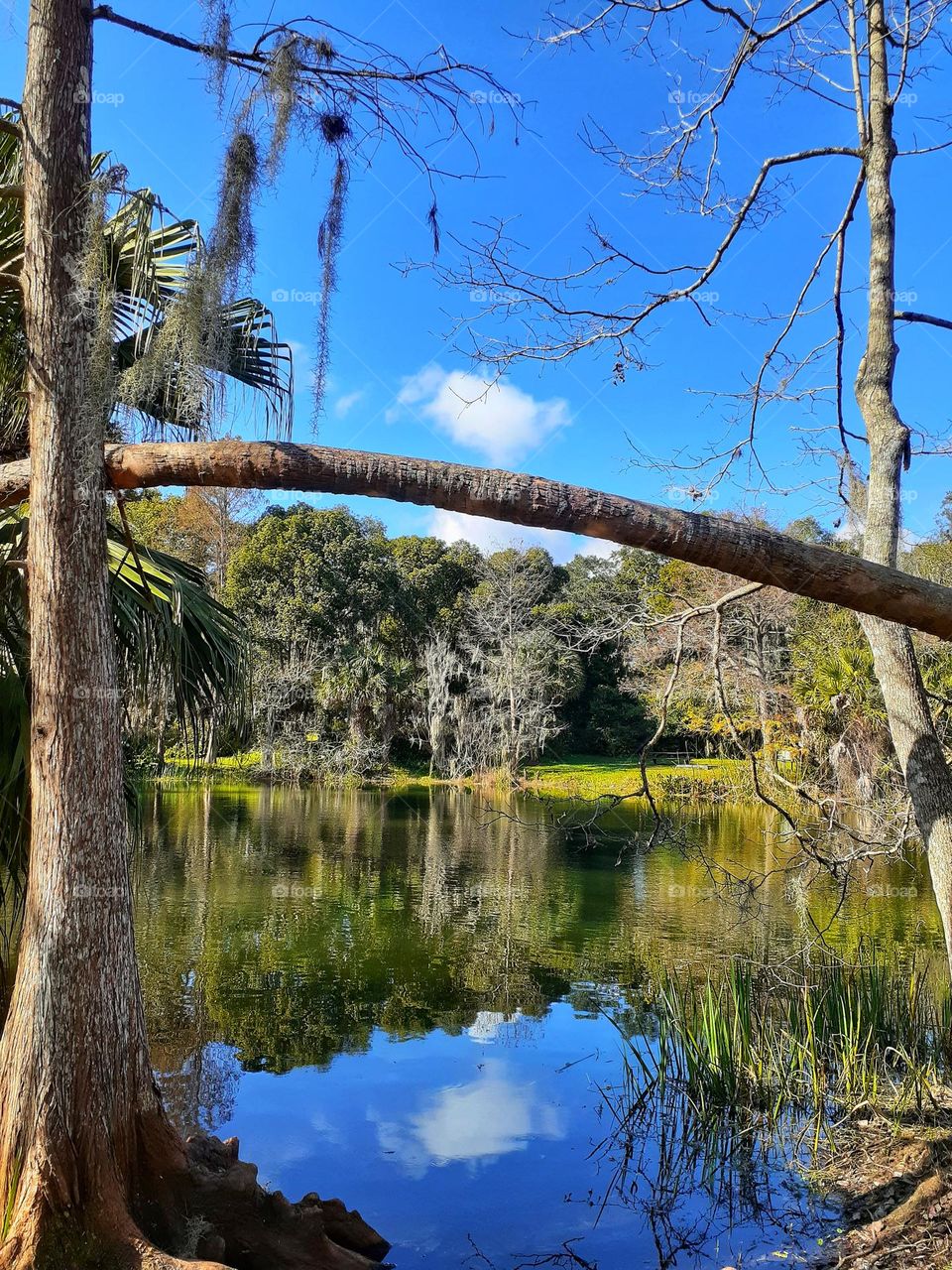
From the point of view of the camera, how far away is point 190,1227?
273 centimetres

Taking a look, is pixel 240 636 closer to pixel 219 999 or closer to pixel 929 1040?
pixel 219 999

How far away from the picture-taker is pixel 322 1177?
4379mm

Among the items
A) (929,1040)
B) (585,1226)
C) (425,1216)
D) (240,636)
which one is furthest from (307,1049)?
(929,1040)

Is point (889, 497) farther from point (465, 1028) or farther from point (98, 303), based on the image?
point (465, 1028)

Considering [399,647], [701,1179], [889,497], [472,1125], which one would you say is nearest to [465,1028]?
[472,1125]

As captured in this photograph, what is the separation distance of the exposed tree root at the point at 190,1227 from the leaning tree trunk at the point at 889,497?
2479 millimetres

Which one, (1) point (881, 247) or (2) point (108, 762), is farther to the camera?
(1) point (881, 247)

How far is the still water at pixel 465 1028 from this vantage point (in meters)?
4.02

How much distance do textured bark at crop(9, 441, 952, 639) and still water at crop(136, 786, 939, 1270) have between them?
2048 millimetres

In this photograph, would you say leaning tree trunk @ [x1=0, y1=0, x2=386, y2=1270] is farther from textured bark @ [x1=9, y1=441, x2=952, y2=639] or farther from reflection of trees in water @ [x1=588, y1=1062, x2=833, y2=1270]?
reflection of trees in water @ [x1=588, y1=1062, x2=833, y2=1270]

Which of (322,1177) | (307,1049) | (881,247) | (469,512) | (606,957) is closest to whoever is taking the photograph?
(469,512)

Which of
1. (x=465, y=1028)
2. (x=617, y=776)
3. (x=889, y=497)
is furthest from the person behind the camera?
(x=617, y=776)

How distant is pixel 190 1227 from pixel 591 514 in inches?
93.6

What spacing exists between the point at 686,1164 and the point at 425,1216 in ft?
4.16
